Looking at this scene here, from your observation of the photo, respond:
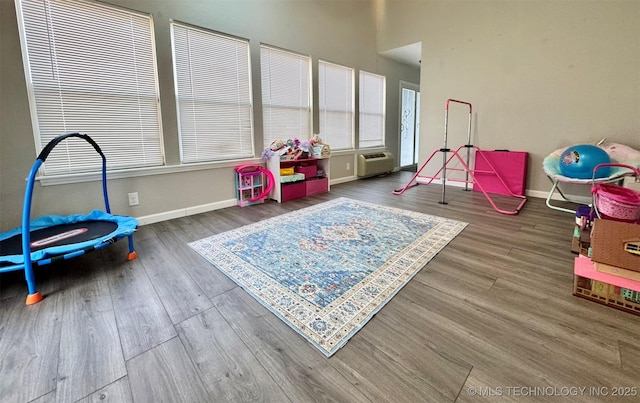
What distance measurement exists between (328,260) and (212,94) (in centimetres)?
270

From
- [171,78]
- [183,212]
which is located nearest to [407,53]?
[171,78]

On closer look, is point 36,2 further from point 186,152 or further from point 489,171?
point 489,171

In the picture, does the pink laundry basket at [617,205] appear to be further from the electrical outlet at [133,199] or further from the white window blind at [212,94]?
the electrical outlet at [133,199]

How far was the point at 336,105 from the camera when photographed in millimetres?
5492

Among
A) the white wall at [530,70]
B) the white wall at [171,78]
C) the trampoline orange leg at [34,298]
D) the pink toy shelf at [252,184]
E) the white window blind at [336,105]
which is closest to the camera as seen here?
the trampoline orange leg at [34,298]

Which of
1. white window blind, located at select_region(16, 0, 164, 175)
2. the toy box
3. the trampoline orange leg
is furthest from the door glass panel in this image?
the trampoline orange leg

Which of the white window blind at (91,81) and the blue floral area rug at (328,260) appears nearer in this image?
the blue floral area rug at (328,260)

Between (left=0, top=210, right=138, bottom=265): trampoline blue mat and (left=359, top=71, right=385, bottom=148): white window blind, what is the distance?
4.76 meters

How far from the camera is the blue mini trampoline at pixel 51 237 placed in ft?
5.90

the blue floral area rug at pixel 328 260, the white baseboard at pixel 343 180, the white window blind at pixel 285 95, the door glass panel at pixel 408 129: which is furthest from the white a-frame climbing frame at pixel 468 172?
the door glass panel at pixel 408 129

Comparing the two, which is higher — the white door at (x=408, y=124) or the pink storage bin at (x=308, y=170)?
the white door at (x=408, y=124)

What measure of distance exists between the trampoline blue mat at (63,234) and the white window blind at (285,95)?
93.0 inches

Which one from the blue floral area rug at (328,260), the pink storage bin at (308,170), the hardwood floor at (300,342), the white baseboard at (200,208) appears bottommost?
the hardwood floor at (300,342)

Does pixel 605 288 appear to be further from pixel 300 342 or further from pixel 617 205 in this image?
pixel 300 342
